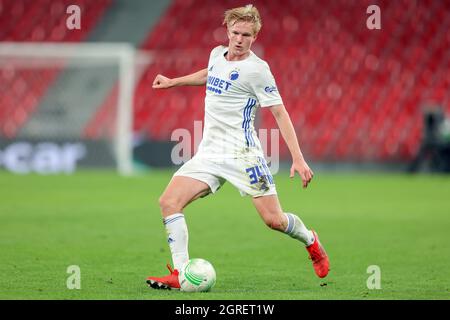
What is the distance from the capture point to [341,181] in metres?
19.5

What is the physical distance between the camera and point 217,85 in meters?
6.96

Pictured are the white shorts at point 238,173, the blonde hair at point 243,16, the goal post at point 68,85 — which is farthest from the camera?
the goal post at point 68,85

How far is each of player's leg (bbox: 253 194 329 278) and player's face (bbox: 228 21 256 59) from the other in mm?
1098

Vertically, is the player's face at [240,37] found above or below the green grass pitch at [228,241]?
above

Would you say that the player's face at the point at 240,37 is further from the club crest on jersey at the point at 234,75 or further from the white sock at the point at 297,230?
the white sock at the point at 297,230

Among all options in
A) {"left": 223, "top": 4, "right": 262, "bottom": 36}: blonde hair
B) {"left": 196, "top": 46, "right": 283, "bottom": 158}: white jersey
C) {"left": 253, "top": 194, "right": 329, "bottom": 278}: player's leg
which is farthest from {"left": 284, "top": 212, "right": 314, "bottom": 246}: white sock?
{"left": 223, "top": 4, "right": 262, "bottom": 36}: blonde hair

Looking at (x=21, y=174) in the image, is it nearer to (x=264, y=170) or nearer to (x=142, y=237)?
(x=142, y=237)

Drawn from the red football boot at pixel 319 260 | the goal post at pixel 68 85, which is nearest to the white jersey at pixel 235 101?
the red football boot at pixel 319 260

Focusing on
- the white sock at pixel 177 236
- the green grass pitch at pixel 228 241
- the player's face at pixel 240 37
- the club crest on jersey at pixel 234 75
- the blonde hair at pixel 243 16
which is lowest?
the green grass pitch at pixel 228 241

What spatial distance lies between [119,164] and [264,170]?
48.5 feet

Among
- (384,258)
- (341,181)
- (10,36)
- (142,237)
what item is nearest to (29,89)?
(10,36)

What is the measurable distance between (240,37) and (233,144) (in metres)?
0.80

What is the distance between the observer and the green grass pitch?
269 inches

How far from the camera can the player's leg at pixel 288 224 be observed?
696 cm
